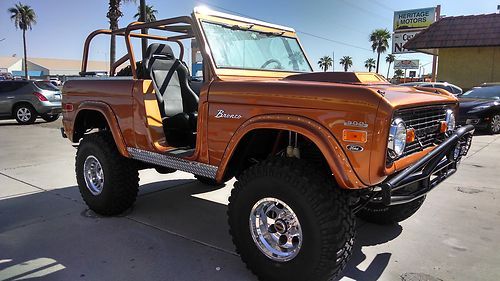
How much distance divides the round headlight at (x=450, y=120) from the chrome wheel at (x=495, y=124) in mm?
9198

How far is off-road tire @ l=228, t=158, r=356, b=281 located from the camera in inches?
105

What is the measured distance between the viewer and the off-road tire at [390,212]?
4035 mm

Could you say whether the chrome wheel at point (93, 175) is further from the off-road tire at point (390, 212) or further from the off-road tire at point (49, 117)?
the off-road tire at point (49, 117)

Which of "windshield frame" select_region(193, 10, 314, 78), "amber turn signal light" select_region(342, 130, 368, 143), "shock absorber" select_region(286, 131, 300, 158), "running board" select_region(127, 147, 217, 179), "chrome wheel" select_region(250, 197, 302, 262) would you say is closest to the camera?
"amber turn signal light" select_region(342, 130, 368, 143)

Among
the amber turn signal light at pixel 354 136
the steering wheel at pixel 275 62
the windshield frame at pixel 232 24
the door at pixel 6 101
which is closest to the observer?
the amber turn signal light at pixel 354 136

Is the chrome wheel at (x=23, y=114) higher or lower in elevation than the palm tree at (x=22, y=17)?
lower

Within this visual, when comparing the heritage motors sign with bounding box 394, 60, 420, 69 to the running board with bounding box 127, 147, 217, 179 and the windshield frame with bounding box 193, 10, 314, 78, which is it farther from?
the running board with bounding box 127, 147, 217, 179

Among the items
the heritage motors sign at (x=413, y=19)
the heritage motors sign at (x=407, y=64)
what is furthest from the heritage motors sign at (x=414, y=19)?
the heritage motors sign at (x=407, y=64)

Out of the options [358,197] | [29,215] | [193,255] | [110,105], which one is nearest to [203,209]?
[193,255]

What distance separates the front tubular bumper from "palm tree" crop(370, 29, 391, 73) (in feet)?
219

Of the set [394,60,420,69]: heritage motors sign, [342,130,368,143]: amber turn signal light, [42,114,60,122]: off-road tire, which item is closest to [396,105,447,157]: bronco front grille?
[342,130,368,143]: amber turn signal light

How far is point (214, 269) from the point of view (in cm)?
330

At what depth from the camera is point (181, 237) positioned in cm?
398

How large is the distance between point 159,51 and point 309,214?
116 inches
